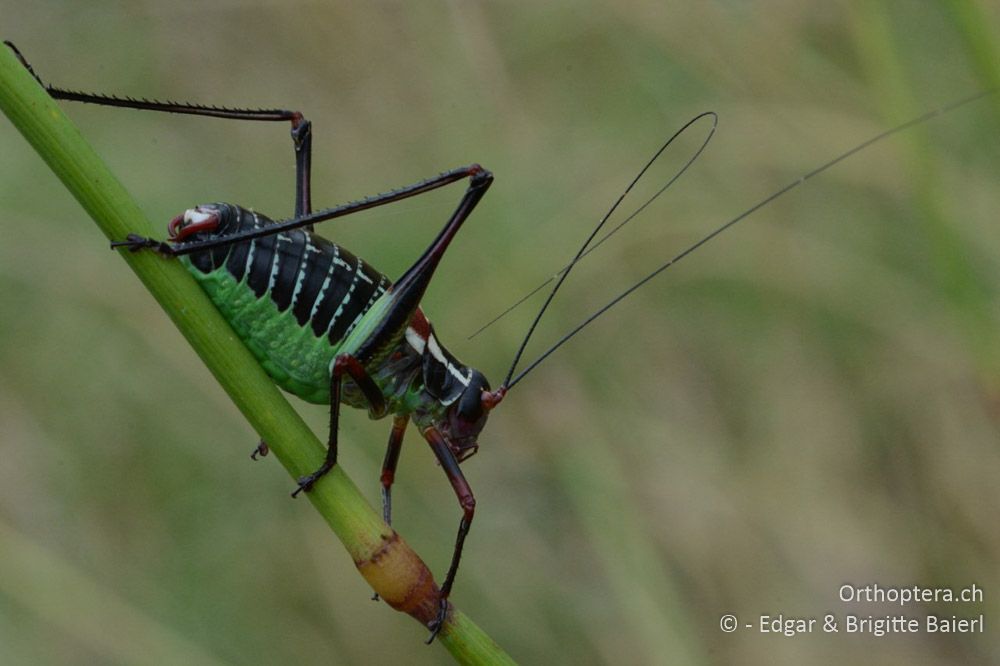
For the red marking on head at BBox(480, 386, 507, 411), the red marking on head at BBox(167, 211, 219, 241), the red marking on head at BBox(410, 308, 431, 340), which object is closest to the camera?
the red marking on head at BBox(167, 211, 219, 241)

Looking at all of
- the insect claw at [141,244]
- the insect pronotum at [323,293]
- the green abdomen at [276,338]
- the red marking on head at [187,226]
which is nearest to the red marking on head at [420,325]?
the insect pronotum at [323,293]

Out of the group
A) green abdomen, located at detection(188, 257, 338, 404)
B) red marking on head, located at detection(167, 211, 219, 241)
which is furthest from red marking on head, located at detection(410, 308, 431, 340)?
red marking on head, located at detection(167, 211, 219, 241)

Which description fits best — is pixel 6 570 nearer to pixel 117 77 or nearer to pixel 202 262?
pixel 202 262

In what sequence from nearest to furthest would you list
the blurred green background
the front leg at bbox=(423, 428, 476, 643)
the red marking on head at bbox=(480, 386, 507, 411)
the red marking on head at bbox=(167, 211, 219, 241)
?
the red marking on head at bbox=(167, 211, 219, 241) < the front leg at bbox=(423, 428, 476, 643) < the red marking on head at bbox=(480, 386, 507, 411) < the blurred green background

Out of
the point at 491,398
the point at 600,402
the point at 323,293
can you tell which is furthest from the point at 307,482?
the point at 600,402

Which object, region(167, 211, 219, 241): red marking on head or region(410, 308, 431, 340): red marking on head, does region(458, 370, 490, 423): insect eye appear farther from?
region(167, 211, 219, 241): red marking on head

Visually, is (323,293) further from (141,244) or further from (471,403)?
(141,244)

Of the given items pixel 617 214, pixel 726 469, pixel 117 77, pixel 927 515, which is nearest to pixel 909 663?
pixel 927 515
